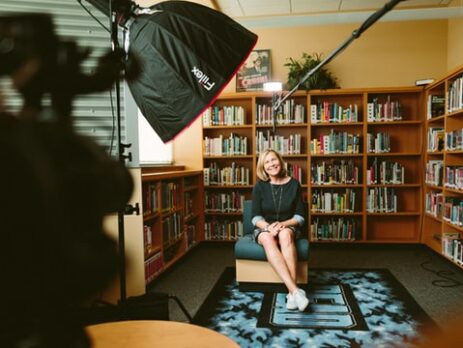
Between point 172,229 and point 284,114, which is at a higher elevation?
point 284,114

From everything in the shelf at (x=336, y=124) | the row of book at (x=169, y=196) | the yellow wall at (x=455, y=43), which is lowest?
the row of book at (x=169, y=196)

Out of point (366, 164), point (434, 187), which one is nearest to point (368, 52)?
point (366, 164)

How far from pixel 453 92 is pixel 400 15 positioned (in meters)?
1.07

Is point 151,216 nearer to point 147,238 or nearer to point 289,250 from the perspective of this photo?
point 147,238

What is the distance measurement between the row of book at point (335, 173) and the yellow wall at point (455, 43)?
5.18ft

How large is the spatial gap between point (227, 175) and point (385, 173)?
195cm

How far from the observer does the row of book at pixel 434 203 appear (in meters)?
3.94

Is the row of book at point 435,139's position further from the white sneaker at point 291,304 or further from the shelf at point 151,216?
the shelf at point 151,216

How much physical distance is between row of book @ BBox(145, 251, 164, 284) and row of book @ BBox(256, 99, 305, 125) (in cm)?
218

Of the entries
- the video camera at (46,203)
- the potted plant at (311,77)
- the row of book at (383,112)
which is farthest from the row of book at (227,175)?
the video camera at (46,203)

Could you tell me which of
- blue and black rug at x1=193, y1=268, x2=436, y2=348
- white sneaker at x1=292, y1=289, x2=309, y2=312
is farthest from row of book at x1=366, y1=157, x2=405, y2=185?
white sneaker at x1=292, y1=289, x2=309, y2=312

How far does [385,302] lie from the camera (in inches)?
107

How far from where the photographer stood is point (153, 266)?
125 inches

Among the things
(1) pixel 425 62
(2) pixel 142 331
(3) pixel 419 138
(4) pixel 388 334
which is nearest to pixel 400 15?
(1) pixel 425 62
